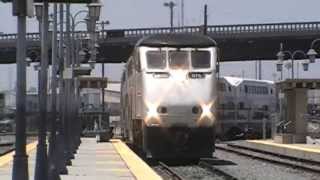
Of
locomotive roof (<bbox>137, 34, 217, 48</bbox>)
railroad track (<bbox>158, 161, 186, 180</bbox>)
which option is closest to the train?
locomotive roof (<bbox>137, 34, 217, 48</bbox>)

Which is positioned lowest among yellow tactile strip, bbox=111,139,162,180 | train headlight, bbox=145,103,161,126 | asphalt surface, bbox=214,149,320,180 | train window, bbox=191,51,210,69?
asphalt surface, bbox=214,149,320,180

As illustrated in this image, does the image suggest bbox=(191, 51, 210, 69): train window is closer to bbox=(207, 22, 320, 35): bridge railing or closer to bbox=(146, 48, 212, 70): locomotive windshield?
bbox=(146, 48, 212, 70): locomotive windshield

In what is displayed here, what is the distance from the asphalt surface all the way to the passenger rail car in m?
1.48

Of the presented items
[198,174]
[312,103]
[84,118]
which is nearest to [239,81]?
[84,118]

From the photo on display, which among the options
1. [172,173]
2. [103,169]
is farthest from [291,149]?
[103,169]

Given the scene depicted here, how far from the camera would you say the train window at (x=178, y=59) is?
93.5 ft

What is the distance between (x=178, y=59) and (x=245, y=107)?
2618cm

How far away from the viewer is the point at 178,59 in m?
28.7

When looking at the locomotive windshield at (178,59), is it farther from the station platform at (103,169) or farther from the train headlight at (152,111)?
the station platform at (103,169)

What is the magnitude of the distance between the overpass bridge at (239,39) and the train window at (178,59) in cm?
6153

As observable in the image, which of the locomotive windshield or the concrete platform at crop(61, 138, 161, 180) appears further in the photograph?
the locomotive windshield

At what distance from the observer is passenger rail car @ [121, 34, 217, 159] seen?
91.1ft

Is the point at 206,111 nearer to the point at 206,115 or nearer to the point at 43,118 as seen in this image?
the point at 206,115

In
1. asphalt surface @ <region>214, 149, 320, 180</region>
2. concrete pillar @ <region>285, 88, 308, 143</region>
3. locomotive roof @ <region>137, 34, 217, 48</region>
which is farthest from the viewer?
concrete pillar @ <region>285, 88, 308, 143</region>
